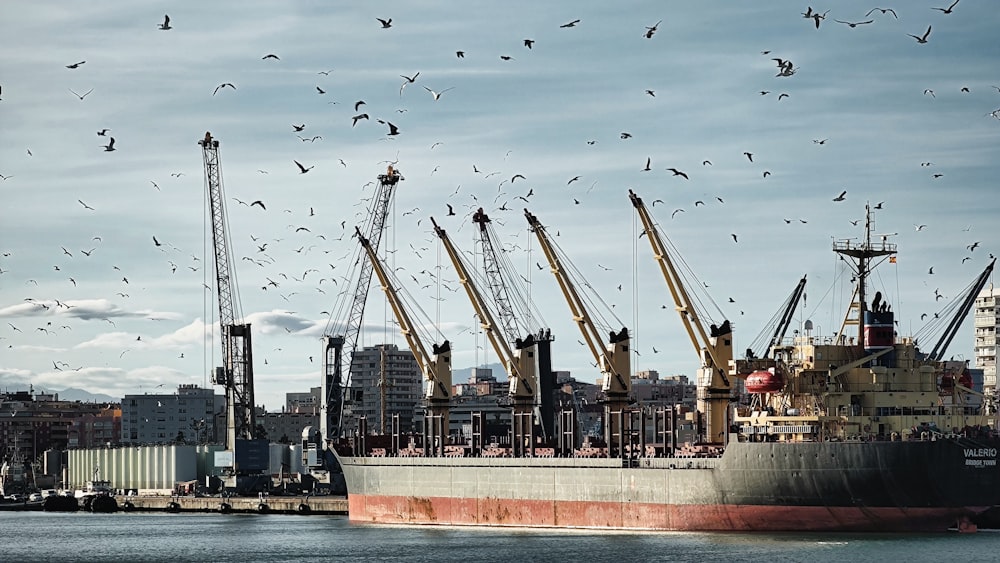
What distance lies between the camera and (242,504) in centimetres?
13262

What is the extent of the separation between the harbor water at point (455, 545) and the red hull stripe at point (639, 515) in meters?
0.64

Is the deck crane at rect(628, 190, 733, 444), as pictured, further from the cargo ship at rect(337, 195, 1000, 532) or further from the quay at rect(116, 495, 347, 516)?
the quay at rect(116, 495, 347, 516)

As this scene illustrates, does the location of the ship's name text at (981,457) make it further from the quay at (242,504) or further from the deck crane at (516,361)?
the quay at (242,504)

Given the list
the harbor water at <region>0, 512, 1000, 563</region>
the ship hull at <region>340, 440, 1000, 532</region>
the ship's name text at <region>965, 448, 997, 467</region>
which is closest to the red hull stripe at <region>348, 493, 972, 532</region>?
the ship hull at <region>340, 440, 1000, 532</region>

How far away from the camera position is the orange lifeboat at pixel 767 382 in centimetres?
7619

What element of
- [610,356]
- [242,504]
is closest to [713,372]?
[610,356]

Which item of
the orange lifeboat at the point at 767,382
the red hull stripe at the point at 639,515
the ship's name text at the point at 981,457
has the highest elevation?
the orange lifeboat at the point at 767,382

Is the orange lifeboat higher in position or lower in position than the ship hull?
higher

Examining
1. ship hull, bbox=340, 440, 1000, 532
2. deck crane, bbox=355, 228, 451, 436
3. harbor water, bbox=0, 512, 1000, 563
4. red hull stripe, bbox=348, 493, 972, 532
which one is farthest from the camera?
deck crane, bbox=355, 228, 451, 436

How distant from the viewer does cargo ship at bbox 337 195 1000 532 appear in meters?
70.5

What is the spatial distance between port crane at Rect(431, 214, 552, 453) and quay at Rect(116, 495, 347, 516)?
2474 centimetres

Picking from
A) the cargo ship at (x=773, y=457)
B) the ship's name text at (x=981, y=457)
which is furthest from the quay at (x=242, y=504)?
the ship's name text at (x=981, y=457)

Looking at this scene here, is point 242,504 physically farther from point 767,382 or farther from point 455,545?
point 767,382

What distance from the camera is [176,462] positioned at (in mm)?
163500
